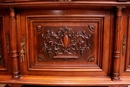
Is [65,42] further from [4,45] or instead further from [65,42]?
[4,45]

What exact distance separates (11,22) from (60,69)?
1.16 feet

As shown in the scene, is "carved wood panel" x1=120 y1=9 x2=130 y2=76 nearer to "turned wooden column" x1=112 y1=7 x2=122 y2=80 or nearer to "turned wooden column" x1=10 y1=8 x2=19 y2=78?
"turned wooden column" x1=112 y1=7 x2=122 y2=80

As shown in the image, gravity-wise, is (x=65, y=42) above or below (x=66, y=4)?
below

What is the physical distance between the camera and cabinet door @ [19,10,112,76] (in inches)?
31.4

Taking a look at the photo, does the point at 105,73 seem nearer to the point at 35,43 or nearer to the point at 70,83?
the point at 70,83

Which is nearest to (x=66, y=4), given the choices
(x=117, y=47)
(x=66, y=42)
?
(x=66, y=42)

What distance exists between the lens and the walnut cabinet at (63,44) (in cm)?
79

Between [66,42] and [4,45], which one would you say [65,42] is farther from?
[4,45]

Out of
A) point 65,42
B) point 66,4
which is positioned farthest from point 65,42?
point 66,4

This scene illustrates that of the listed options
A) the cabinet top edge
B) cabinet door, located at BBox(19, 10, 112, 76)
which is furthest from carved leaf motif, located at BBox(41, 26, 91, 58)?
the cabinet top edge

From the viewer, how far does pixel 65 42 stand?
2.67 ft

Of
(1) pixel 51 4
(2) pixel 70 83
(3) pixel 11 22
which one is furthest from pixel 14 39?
(2) pixel 70 83

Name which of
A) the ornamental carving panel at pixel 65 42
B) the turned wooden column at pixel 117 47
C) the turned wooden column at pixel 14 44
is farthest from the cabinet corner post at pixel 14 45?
the turned wooden column at pixel 117 47

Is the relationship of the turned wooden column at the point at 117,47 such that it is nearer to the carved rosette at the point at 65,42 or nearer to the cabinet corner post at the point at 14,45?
the carved rosette at the point at 65,42
